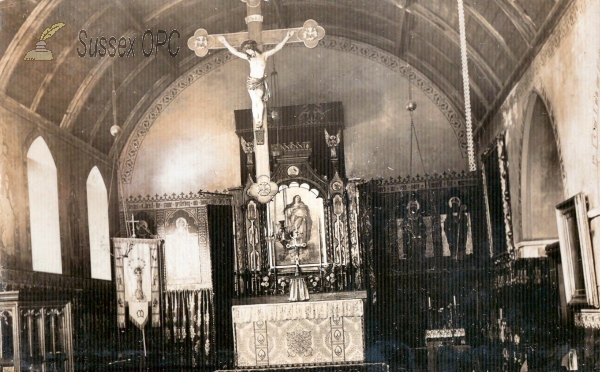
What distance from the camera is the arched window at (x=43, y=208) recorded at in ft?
39.7

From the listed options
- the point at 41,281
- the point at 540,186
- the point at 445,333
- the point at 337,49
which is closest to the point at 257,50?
the point at 540,186

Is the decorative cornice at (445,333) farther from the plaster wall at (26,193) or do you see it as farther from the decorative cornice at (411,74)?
the plaster wall at (26,193)

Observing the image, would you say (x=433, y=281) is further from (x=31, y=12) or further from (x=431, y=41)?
(x=31, y=12)

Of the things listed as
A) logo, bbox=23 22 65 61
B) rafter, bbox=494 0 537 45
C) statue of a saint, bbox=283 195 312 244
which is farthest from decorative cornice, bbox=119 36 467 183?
rafter, bbox=494 0 537 45

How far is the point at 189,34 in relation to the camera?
576 inches

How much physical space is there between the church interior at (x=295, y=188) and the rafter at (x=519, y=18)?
0.05m

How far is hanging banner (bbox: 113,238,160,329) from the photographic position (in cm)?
1416

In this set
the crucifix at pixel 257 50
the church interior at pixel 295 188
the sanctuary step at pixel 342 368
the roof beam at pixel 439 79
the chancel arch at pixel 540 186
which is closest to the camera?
the church interior at pixel 295 188

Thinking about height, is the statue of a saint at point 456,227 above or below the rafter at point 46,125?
below

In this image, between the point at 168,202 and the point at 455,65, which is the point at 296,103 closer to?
the point at 168,202

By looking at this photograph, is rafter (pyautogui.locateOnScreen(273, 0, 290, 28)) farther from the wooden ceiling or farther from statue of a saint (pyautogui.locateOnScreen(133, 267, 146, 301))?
statue of a saint (pyautogui.locateOnScreen(133, 267, 146, 301))

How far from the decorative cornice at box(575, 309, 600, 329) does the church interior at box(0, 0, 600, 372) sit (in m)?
0.08

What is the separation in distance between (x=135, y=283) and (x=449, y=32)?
748cm

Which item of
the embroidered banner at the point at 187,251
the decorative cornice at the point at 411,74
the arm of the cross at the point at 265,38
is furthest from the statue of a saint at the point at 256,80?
the decorative cornice at the point at 411,74
